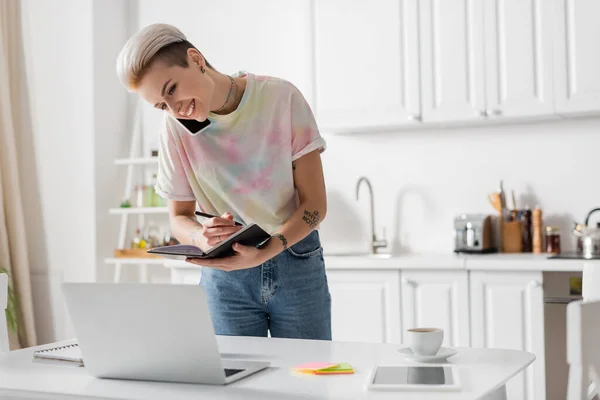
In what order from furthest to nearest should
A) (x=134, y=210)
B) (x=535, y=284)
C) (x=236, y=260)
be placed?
(x=134, y=210)
(x=535, y=284)
(x=236, y=260)

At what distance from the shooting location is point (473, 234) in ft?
12.0

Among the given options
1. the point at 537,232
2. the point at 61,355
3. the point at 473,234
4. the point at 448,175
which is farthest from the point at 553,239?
the point at 61,355

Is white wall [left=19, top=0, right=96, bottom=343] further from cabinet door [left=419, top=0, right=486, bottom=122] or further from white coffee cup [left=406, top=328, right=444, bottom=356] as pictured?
white coffee cup [left=406, top=328, right=444, bottom=356]

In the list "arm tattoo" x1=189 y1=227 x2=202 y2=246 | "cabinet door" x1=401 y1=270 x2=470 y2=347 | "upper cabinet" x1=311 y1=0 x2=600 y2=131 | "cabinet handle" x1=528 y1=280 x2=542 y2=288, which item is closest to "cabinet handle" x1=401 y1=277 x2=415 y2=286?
"cabinet door" x1=401 y1=270 x2=470 y2=347

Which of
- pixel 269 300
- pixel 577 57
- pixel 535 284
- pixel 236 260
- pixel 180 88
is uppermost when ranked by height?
pixel 577 57

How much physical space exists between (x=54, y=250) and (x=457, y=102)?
236 cm

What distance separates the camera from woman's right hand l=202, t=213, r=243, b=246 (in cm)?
187

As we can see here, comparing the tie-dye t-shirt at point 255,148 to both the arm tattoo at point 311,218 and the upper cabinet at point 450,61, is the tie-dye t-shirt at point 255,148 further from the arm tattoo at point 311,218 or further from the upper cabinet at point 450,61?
the upper cabinet at point 450,61

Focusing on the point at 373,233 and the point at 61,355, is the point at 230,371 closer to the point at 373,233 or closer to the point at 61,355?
the point at 61,355

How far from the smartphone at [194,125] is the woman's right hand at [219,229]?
0.26m

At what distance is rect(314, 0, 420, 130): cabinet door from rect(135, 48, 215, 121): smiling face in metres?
1.86

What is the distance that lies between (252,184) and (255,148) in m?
0.09

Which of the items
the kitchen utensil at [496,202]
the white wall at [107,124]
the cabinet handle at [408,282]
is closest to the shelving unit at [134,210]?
the white wall at [107,124]

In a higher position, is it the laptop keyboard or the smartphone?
→ the smartphone
